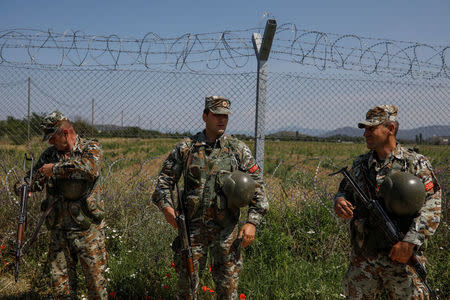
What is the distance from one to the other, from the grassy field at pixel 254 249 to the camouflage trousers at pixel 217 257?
0.70 m

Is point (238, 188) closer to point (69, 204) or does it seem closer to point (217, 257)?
point (217, 257)

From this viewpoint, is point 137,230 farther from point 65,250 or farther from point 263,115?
point 263,115

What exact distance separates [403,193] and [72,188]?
243 cm

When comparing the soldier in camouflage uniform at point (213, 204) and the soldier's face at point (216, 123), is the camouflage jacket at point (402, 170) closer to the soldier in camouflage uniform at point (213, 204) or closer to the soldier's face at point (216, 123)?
the soldier in camouflage uniform at point (213, 204)

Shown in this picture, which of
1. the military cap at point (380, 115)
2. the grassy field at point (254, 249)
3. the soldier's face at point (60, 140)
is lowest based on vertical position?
the grassy field at point (254, 249)

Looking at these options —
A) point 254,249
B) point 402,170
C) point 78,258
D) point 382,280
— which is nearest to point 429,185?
point 402,170

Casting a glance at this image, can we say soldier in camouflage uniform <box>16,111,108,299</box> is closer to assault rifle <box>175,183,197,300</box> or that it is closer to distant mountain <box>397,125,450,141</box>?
assault rifle <box>175,183,197,300</box>

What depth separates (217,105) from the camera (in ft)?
8.71

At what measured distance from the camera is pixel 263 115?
4031mm

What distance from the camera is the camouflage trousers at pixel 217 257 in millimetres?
2615

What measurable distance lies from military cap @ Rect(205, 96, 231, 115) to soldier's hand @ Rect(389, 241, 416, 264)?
4.72 ft

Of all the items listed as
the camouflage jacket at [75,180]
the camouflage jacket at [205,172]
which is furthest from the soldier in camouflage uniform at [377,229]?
the camouflage jacket at [75,180]

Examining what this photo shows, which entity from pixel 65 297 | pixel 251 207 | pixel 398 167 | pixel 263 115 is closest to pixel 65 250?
pixel 65 297

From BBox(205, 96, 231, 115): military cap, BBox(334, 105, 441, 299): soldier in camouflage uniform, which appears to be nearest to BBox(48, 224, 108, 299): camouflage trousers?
BBox(205, 96, 231, 115): military cap
